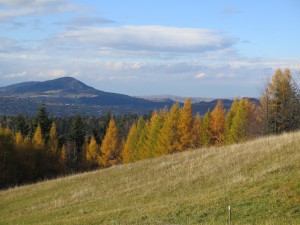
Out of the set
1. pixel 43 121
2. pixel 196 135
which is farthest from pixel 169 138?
pixel 43 121

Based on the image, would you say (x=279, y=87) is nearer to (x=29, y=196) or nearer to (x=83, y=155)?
(x=29, y=196)

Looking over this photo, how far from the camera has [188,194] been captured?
1673 centimetres

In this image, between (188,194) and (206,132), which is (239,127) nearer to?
(206,132)

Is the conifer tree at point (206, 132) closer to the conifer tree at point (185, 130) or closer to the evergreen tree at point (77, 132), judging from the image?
the conifer tree at point (185, 130)

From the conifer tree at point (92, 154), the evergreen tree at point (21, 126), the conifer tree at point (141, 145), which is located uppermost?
the evergreen tree at point (21, 126)

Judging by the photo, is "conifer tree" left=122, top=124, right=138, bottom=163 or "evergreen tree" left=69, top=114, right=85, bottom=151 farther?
"evergreen tree" left=69, top=114, right=85, bottom=151

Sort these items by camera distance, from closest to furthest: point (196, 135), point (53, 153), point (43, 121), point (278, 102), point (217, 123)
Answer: point (278, 102), point (196, 135), point (217, 123), point (53, 153), point (43, 121)

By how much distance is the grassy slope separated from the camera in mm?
12141

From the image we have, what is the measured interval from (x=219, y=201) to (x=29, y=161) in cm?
5425

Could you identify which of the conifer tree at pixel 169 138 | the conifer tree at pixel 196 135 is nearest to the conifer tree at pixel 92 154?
the conifer tree at pixel 196 135

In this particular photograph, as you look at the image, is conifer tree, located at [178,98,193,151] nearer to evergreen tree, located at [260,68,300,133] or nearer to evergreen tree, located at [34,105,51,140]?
evergreen tree, located at [260,68,300,133]

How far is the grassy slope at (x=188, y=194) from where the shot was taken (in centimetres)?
1214

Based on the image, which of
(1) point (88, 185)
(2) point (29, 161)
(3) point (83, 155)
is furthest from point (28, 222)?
(3) point (83, 155)

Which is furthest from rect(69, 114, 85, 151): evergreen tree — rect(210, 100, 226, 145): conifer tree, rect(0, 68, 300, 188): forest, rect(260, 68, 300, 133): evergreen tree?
rect(260, 68, 300, 133): evergreen tree
